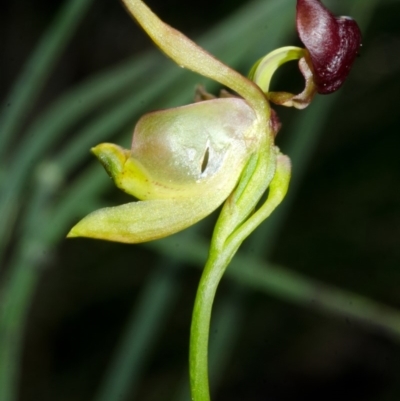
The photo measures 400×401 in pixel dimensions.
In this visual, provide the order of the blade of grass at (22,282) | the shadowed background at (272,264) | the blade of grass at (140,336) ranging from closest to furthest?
1. the blade of grass at (22,282)
2. the blade of grass at (140,336)
3. the shadowed background at (272,264)

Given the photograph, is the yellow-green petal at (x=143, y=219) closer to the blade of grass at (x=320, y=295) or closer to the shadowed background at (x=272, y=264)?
the blade of grass at (x=320, y=295)

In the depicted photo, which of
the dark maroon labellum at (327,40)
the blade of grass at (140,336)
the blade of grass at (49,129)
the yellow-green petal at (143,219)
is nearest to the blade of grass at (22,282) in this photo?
the blade of grass at (49,129)

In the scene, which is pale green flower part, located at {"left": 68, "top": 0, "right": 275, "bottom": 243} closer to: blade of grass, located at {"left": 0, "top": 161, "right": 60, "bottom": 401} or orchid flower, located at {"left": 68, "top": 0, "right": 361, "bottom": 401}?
orchid flower, located at {"left": 68, "top": 0, "right": 361, "bottom": 401}

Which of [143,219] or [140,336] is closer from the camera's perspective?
[143,219]

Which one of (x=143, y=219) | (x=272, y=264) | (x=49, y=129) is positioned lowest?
(x=272, y=264)

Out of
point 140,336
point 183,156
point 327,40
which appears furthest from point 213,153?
point 140,336

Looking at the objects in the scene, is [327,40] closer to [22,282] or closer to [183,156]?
[183,156]

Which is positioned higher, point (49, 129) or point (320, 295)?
point (49, 129)

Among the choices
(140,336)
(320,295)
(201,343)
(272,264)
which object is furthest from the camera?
(272,264)
